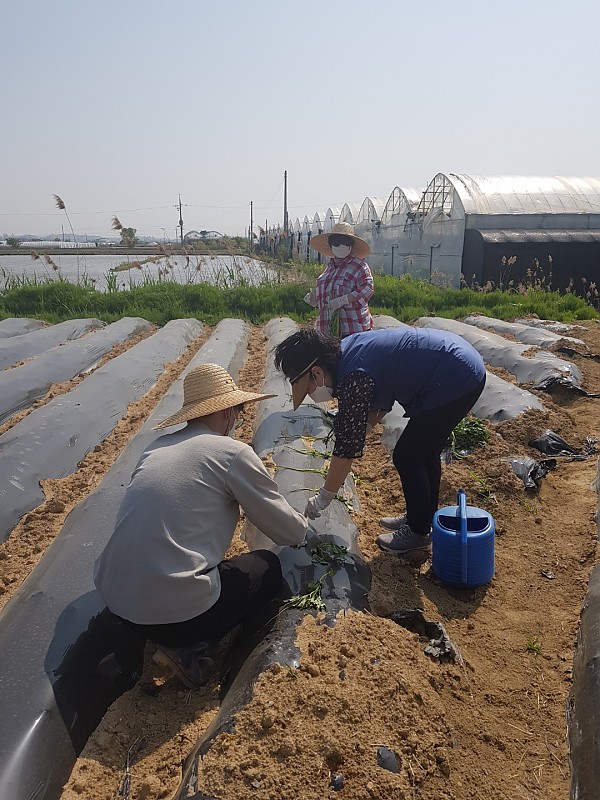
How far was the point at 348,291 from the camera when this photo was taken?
4.29 metres

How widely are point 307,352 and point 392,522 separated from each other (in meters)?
0.97

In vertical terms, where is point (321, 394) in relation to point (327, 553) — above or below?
above

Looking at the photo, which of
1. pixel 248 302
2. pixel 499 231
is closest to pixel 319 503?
pixel 248 302

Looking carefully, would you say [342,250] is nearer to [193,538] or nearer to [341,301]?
[341,301]

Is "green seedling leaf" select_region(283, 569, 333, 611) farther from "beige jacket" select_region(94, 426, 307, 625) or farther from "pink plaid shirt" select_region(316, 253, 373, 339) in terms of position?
"pink plaid shirt" select_region(316, 253, 373, 339)

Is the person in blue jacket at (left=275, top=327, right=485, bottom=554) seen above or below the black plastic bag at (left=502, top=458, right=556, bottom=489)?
above

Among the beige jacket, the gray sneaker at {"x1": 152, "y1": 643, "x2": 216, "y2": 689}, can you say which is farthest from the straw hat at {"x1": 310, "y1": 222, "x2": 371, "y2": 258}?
the gray sneaker at {"x1": 152, "y1": 643, "x2": 216, "y2": 689}

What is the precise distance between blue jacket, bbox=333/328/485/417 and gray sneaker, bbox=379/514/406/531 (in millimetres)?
597

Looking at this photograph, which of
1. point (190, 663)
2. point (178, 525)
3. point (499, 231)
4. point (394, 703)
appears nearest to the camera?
point (394, 703)

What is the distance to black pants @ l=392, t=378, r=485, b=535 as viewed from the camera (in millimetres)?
2393

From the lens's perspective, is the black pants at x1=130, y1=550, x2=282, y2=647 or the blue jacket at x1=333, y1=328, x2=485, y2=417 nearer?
the black pants at x1=130, y1=550, x2=282, y2=647

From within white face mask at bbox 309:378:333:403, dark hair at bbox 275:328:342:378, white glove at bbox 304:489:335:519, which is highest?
dark hair at bbox 275:328:342:378

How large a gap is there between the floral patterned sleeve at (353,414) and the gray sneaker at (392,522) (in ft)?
2.04

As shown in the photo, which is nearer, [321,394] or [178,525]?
[178,525]
